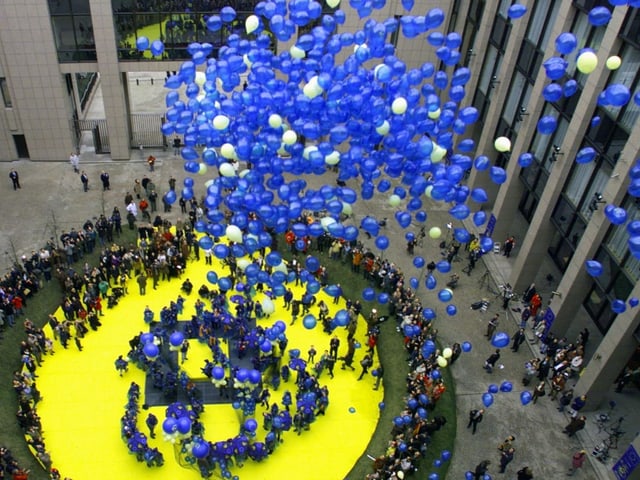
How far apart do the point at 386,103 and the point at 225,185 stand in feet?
17.2

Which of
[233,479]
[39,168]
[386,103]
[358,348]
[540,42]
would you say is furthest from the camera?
[39,168]

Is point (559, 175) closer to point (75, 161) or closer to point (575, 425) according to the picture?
point (575, 425)

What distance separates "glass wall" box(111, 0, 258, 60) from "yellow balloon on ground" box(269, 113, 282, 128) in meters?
15.4

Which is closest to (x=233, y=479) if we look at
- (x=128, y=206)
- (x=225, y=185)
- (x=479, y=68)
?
(x=225, y=185)

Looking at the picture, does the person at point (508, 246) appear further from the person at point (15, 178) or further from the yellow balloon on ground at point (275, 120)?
the person at point (15, 178)

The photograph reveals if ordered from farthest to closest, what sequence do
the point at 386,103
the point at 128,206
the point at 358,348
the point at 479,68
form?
the point at 479,68, the point at 128,206, the point at 358,348, the point at 386,103

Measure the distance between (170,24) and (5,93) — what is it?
8867mm

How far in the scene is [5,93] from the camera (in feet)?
98.8

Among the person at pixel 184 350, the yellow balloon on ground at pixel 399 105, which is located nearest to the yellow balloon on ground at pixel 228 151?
the yellow balloon on ground at pixel 399 105

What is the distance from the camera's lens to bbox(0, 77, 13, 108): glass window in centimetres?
2978

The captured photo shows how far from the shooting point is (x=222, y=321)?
73.9 ft

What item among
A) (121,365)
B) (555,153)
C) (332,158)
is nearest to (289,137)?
(332,158)

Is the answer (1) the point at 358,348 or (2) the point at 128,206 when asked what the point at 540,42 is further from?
(2) the point at 128,206

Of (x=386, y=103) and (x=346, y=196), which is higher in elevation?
(x=386, y=103)
